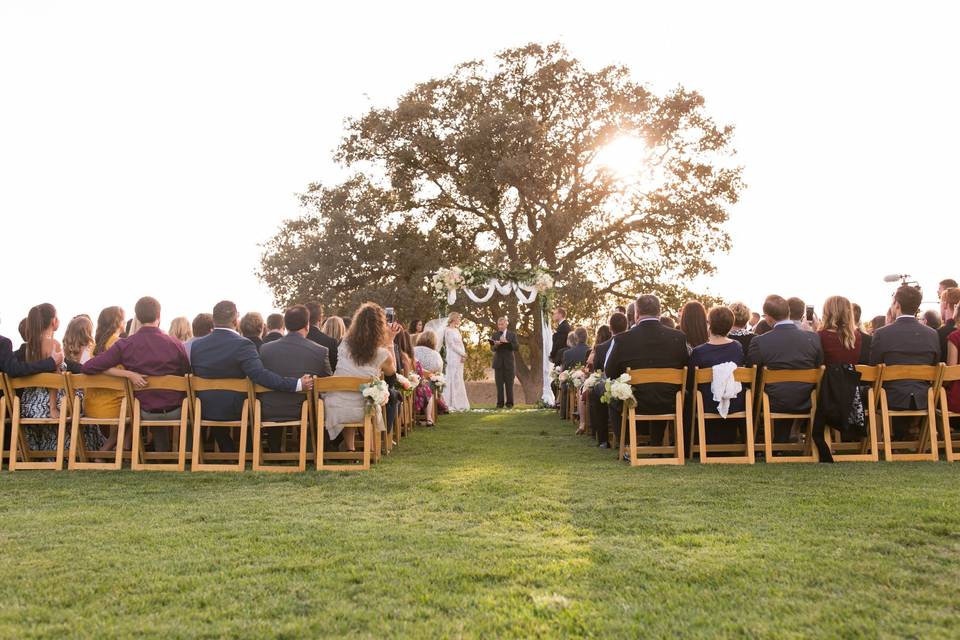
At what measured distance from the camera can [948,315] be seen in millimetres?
9328

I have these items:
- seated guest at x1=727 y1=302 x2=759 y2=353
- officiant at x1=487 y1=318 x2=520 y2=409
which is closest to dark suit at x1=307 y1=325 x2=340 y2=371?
seated guest at x1=727 y1=302 x2=759 y2=353

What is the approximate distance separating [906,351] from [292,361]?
592cm

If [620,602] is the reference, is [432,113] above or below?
above

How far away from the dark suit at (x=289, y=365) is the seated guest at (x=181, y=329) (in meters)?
1.82

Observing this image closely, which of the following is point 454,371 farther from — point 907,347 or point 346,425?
point 907,347

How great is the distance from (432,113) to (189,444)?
17120mm

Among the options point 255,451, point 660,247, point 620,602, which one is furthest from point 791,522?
point 660,247

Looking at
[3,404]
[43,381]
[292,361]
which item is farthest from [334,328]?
[3,404]

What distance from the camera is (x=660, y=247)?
25.4m

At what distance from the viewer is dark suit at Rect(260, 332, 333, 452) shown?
322 inches

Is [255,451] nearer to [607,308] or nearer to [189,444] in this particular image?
[189,444]

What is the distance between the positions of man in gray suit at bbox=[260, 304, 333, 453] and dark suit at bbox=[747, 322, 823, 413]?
4.18 metres

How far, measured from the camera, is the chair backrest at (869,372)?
8234mm

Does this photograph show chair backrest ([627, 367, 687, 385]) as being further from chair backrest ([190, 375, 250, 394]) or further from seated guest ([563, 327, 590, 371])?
seated guest ([563, 327, 590, 371])
